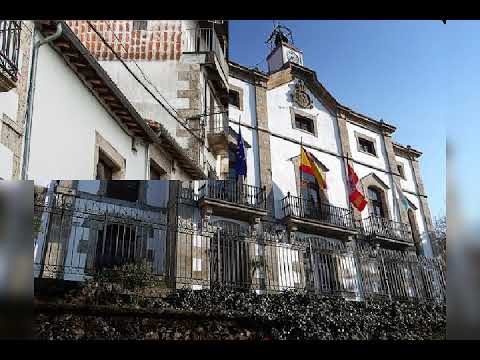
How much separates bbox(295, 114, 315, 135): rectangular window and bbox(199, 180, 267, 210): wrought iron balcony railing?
4198 millimetres

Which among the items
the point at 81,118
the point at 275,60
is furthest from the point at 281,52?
the point at 81,118

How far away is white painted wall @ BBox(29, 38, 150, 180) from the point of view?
224 inches

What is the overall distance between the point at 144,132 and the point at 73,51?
8.02ft

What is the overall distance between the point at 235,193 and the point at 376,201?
769cm

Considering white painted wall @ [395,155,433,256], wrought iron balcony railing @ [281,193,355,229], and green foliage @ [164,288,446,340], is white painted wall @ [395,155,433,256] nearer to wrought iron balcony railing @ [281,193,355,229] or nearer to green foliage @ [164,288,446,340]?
wrought iron balcony railing @ [281,193,355,229]

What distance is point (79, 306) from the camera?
542 cm

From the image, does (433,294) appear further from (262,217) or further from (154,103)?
(154,103)

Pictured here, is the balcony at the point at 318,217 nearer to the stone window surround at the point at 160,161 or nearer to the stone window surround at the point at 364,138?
the stone window surround at the point at 364,138

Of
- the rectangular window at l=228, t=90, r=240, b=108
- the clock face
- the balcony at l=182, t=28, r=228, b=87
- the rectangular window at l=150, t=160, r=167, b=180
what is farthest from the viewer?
the clock face

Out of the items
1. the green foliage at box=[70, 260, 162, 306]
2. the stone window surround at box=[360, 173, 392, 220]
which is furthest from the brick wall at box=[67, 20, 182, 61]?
the stone window surround at box=[360, 173, 392, 220]

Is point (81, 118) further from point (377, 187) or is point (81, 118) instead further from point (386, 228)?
point (377, 187)

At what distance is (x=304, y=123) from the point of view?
A: 17516 millimetres
